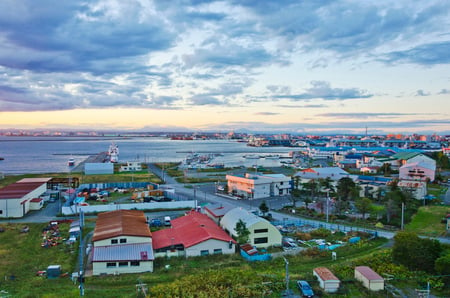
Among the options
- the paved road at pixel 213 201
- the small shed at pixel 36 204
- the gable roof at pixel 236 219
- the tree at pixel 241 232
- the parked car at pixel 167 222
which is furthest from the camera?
the small shed at pixel 36 204

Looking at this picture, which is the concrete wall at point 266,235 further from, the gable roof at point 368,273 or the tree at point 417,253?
the tree at point 417,253

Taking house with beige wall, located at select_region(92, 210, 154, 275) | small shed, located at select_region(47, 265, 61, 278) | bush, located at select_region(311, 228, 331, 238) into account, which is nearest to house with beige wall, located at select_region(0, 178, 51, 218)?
house with beige wall, located at select_region(92, 210, 154, 275)

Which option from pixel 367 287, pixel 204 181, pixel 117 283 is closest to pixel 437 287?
pixel 367 287

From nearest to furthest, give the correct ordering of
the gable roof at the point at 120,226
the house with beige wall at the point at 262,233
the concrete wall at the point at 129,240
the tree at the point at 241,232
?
the concrete wall at the point at 129,240, the gable roof at the point at 120,226, the tree at the point at 241,232, the house with beige wall at the point at 262,233

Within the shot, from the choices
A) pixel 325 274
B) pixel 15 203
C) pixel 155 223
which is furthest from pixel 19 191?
pixel 325 274

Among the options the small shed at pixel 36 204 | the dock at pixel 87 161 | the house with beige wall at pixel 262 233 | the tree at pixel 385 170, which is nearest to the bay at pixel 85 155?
the dock at pixel 87 161

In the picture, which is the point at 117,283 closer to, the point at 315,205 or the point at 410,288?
the point at 410,288
